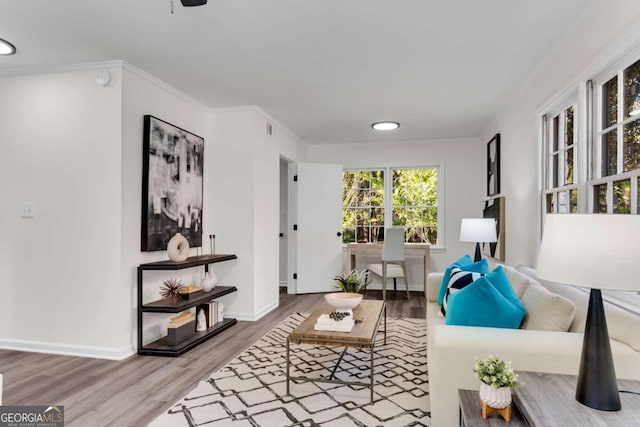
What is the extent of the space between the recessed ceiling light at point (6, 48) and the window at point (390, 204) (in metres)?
4.60

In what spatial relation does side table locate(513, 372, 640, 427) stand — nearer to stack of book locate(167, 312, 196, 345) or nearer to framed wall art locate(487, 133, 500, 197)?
stack of book locate(167, 312, 196, 345)

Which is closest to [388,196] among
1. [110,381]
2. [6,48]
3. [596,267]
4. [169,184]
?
[169,184]

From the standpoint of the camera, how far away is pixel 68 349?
3213 millimetres

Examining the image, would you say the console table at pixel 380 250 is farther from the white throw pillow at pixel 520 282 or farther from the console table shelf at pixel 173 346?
the white throw pillow at pixel 520 282

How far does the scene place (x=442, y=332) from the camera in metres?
1.81

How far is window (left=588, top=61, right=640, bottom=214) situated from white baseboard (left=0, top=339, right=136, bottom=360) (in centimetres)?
348

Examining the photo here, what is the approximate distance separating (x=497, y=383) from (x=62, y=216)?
3374mm

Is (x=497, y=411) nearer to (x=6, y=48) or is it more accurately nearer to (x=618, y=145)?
(x=618, y=145)

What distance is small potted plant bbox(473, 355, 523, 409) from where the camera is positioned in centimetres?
131

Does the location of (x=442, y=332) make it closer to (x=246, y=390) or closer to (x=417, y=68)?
(x=246, y=390)

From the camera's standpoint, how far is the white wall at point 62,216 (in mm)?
3164

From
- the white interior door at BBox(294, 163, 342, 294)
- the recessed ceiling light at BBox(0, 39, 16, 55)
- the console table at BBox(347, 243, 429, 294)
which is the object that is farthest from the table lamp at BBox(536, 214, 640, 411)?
the white interior door at BBox(294, 163, 342, 294)

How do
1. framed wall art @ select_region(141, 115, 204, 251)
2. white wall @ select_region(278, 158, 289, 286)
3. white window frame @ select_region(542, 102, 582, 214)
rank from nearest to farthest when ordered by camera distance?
white window frame @ select_region(542, 102, 582, 214), framed wall art @ select_region(141, 115, 204, 251), white wall @ select_region(278, 158, 289, 286)

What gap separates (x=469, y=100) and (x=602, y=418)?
11.7ft
